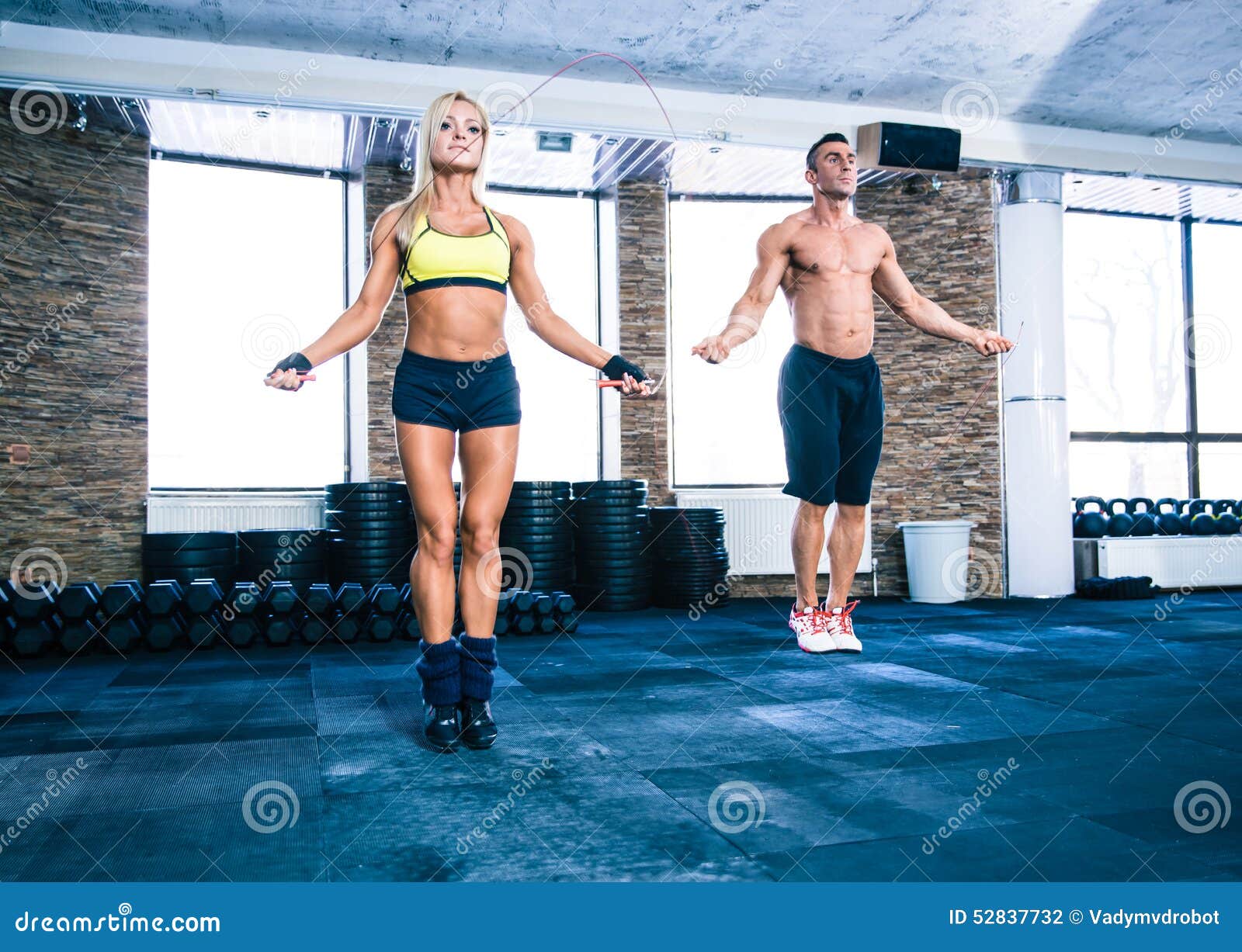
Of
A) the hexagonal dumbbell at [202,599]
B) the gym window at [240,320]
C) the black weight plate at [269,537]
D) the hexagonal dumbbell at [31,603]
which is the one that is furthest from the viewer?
the gym window at [240,320]

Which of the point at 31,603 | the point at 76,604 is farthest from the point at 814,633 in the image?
the point at 31,603

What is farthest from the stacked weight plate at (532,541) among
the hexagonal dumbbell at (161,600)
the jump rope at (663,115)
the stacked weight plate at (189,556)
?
the hexagonal dumbbell at (161,600)

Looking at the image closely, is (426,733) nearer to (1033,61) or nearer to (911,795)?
(911,795)

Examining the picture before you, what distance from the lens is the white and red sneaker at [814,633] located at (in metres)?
4.10

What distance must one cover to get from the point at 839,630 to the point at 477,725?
215 centimetres

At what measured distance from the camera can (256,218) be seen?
7.09 m

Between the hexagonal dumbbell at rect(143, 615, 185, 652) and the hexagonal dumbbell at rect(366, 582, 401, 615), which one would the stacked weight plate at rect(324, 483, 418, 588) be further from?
the hexagonal dumbbell at rect(143, 615, 185, 652)

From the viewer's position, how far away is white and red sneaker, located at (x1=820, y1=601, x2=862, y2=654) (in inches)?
161

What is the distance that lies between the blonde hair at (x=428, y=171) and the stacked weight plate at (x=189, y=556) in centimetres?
383

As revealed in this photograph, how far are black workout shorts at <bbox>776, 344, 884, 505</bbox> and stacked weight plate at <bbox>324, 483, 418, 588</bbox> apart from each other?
2.95m

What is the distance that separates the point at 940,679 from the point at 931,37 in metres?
4.35

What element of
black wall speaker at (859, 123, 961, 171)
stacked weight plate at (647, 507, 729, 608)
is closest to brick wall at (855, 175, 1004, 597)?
black wall speaker at (859, 123, 961, 171)

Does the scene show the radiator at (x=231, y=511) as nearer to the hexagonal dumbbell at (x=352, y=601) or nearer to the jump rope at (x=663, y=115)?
the hexagonal dumbbell at (x=352, y=601)
